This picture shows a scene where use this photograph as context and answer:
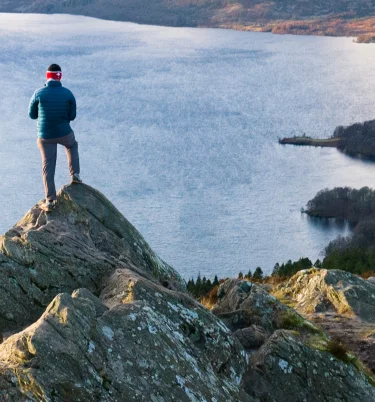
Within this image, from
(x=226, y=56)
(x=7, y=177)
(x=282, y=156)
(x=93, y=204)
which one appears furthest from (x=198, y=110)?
(x=93, y=204)

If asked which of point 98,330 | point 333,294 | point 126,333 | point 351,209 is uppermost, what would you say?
point 98,330

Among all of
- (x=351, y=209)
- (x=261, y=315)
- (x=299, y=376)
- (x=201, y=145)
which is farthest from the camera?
(x=201, y=145)

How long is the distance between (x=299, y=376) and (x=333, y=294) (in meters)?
5.82

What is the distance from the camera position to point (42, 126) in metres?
16.2

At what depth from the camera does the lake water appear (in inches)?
3326

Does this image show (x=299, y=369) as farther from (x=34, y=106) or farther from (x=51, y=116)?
(x=34, y=106)

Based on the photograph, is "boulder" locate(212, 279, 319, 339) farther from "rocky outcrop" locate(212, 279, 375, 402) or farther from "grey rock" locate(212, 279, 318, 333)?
"rocky outcrop" locate(212, 279, 375, 402)

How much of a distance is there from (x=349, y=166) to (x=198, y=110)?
29.5m

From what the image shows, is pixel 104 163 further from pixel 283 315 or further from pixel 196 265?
pixel 283 315

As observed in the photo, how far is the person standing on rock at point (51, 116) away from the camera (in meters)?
15.9

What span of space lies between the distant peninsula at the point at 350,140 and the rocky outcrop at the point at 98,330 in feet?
360

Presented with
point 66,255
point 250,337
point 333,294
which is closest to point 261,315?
point 250,337

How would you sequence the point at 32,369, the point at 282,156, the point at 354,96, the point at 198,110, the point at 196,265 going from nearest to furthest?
the point at 32,369, the point at 196,265, the point at 282,156, the point at 198,110, the point at 354,96

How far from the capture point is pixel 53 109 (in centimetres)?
1606
